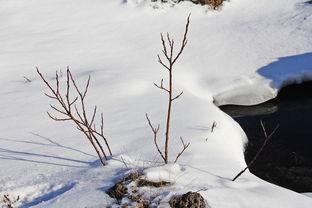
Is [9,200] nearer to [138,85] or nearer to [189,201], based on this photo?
[189,201]

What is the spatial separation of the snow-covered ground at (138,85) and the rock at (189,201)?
80 millimetres

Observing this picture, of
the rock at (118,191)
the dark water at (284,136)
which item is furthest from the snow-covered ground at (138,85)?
the dark water at (284,136)

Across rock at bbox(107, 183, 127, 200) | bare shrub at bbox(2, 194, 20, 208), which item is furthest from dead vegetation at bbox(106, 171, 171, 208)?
bare shrub at bbox(2, 194, 20, 208)

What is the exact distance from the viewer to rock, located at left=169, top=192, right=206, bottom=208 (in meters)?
2.63

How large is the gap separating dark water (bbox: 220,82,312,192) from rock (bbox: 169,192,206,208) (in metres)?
1.97

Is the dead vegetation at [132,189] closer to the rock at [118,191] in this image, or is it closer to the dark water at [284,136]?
the rock at [118,191]

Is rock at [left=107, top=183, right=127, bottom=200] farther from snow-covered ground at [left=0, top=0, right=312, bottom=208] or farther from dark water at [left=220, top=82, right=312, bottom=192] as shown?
dark water at [left=220, top=82, right=312, bottom=192]

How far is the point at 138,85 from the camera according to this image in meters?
5.63

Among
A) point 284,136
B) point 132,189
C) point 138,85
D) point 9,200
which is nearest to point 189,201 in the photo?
point 132,189

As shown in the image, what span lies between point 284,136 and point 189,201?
2.98 metres

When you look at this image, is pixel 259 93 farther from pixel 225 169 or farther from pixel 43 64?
pixel 43 64

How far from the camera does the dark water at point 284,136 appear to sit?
4391 millimetres

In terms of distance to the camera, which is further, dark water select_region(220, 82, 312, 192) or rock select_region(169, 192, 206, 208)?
dark water select_region(220, 82, 312, 192)

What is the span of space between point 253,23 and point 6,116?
579 cm
